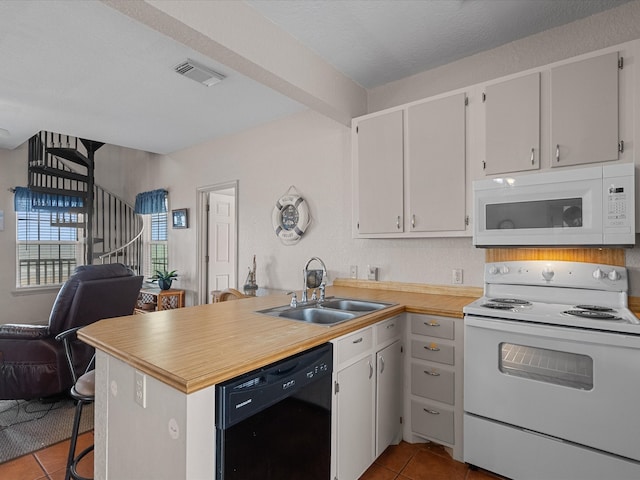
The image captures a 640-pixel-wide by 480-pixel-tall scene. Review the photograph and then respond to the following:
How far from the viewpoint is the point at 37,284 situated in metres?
5.25

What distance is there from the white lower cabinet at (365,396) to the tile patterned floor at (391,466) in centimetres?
10

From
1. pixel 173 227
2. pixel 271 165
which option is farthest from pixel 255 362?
pixel 173 227

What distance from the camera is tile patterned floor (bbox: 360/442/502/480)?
193cm

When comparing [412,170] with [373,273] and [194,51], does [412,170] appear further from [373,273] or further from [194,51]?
[194,51]

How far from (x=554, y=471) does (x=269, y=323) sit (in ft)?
5.22

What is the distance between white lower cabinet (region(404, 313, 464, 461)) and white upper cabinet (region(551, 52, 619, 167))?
118cm

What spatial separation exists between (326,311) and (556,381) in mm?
1247

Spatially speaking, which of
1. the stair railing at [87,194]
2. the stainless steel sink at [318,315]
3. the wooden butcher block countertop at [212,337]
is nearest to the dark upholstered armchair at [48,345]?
the wooden butcher block countertop at [212,337]

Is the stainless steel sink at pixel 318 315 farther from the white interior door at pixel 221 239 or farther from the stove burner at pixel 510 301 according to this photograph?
the white interior door at pixel 221 239

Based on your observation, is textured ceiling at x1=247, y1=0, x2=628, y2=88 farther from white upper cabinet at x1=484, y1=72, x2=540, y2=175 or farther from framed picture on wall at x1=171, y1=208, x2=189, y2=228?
framed picture on wall at x1=171, y1=208, x2=189, y2=228

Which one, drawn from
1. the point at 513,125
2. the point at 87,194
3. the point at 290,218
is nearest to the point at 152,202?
the point at 87,194

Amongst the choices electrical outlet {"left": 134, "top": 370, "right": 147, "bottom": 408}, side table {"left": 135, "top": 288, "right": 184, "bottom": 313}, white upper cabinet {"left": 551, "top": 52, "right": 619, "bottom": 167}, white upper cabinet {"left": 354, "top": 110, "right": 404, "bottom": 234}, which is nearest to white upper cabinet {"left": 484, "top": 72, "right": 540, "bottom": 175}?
white upper cabinet {"left": 551, "top": 52, "right": 619, "bottom": 167}

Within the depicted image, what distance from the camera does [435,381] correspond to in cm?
211

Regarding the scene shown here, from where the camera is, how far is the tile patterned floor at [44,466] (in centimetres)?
192
